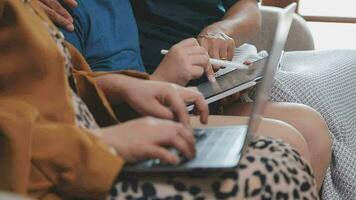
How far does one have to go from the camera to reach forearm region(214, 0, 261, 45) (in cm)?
145

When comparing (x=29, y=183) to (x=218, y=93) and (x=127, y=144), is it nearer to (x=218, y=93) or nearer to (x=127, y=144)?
(x=127, y=144)

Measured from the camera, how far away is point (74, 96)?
2.82 feet

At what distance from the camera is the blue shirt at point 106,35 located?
116cm

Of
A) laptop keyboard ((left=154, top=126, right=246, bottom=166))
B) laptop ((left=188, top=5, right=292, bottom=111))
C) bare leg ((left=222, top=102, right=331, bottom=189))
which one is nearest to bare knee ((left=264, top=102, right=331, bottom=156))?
bare leg ((left=222, top=102, right=331, bottom=189))

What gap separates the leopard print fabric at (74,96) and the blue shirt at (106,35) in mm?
196

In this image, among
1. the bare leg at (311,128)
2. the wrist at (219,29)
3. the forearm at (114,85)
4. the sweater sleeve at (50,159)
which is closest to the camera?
the sweater sleeve at (50,159)

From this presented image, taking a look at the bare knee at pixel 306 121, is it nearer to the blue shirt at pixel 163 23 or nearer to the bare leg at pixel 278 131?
the bare leg at pixel 278 131

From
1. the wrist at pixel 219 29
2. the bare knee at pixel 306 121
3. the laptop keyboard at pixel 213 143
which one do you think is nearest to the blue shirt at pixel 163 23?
the wrist at pixel 219 29

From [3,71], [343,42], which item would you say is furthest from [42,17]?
[343,42]

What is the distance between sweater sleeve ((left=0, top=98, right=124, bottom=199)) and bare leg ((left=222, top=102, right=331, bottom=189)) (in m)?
0.59

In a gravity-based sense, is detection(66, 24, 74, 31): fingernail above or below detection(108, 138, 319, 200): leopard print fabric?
above

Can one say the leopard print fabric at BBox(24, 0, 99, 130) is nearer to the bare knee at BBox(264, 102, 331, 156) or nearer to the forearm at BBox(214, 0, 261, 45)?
the bare knee at BBox(264, 102, 331, 156)

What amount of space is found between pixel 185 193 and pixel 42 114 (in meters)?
0.23

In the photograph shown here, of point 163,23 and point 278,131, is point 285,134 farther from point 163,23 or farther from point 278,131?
point 163,23
